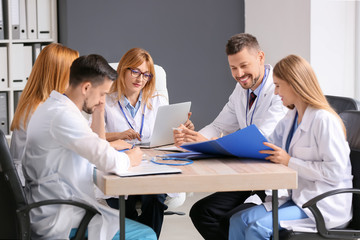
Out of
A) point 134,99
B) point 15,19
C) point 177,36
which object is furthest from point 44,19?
point 134,99

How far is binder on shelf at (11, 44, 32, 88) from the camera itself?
447 centimetres

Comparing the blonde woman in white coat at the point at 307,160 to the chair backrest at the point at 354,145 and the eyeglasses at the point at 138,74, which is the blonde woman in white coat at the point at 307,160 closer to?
the chair backrest at the point at 354,145

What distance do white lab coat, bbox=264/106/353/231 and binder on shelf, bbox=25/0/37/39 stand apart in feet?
8.68

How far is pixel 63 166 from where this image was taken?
7.40ft

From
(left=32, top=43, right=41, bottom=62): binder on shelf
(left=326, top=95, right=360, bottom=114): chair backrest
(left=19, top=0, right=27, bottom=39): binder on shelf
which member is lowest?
(left=326, top=95, right=360, bottom=114): chair backrest

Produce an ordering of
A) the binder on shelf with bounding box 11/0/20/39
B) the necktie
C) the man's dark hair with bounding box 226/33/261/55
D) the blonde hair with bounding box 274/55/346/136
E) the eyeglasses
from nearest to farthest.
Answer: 1. the blonde hair with bounding box 274/55/346/136
2. the man's dark hair with bounding box 226/33/261/55
3. the necktie
4. the eyeglasses
5. the binder on shelf with bounding box 11/0/20/39

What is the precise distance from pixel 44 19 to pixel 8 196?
262 centimetres

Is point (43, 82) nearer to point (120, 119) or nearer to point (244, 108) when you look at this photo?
point (120, 119)

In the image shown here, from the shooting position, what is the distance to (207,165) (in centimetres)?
235

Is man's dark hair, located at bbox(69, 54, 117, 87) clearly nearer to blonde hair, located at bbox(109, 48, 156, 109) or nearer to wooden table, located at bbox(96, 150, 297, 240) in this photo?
wooden table, located at bbox(96, 150, 297, 240)

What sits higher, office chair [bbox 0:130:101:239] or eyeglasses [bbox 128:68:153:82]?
eyeglasses [bbox 128:68:153:82]

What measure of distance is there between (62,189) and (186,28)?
9.32ft

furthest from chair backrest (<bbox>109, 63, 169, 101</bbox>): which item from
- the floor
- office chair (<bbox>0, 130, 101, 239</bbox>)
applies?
office chair (<bbox>0, 130, 101, 239</bbox>)

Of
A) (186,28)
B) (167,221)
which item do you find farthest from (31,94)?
(186,28)
